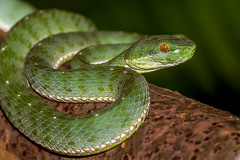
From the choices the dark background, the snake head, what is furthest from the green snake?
the dark background

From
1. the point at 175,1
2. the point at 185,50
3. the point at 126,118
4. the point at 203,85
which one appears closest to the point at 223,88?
the point at 203,85

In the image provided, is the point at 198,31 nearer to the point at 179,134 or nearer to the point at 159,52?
the point at 159,52

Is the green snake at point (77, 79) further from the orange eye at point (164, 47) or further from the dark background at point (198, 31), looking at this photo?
the dark background at point (198, 31)

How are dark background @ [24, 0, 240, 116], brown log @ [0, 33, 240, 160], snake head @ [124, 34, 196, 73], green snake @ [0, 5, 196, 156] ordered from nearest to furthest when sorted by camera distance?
brown log @ [0, 33, 240, 160]
green snake @ [0, 5, 196, 156]
snake head @ [124, 34, 196, 73]
dark background @ [24, 0, 240, 116]

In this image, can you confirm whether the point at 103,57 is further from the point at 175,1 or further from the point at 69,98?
the point at 175,1

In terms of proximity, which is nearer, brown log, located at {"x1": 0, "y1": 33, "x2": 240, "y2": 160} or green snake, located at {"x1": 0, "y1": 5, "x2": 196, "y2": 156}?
brown log, located at {"x1": 0, "y1": 33, "x2": 240, "y2": 160}

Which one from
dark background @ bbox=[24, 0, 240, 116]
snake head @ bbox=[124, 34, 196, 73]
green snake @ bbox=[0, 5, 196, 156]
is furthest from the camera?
dark background @ bbox=[24, 0, 240, 116]

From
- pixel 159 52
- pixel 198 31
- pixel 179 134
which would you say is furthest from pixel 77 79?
pixel 198 31

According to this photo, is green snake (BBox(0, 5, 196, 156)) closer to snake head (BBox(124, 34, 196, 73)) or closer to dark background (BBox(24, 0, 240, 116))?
snake head (BBox(124, 34, 196, 73))
